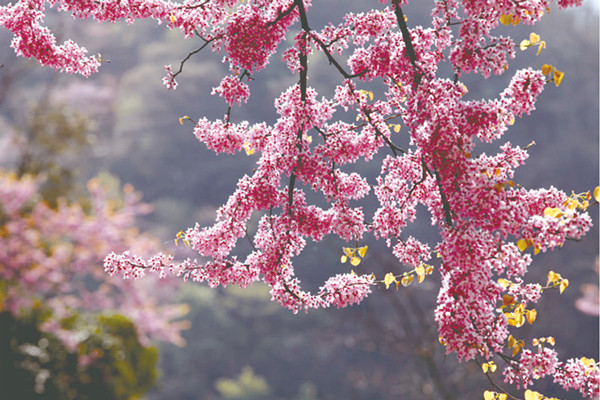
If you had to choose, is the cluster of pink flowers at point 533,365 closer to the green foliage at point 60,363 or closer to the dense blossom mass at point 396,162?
the dense blossom mass at point 396,162

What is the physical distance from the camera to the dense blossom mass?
1.70 m

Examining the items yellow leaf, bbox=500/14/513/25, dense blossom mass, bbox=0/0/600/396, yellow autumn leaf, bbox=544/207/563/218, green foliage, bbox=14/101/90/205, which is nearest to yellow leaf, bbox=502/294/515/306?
dense blossom mass, bbox=0/0/600/396

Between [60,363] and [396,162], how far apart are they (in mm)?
5342

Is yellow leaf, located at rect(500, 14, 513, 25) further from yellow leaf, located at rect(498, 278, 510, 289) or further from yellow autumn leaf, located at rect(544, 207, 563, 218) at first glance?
yellow leaf, located at rect(498, 278, 510, 289)

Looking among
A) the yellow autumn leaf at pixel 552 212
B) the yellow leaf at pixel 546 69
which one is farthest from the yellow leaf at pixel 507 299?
the yellow leaf at pixel 546 69

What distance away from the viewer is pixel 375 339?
7.98 m

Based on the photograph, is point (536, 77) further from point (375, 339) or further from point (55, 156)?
point (55, 156)

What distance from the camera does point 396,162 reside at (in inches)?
88.7

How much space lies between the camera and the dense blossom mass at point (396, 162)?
1704 mm

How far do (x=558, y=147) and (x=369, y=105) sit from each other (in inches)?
782

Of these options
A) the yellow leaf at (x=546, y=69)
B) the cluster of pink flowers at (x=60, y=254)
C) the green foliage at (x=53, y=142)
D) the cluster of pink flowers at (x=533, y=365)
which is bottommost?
the cluster of pink flowers at (x=533, y=365)

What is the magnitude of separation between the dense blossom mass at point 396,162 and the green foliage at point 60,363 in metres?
4.53

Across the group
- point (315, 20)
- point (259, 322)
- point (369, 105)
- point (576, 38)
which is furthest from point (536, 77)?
point (576, 38)

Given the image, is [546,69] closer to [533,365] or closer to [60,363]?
[533,365]
